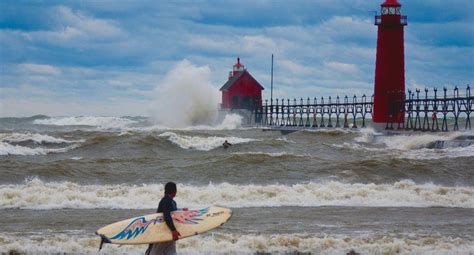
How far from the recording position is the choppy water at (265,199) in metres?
10.7

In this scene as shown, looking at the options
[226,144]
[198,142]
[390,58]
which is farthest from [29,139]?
[390,58]

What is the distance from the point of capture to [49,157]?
27.7m

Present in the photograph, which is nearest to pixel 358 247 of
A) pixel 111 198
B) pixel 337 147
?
pixel 111 198

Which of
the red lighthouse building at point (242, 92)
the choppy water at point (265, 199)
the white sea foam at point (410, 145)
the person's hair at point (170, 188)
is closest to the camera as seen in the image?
the person's hair at point (170, 188)

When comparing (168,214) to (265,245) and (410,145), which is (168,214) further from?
(410,145)

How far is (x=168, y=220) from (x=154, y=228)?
18cm

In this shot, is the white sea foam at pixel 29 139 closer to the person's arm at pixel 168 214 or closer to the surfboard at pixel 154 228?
the surfboard at pixel 154 228

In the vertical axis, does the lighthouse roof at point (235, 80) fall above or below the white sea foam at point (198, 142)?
above

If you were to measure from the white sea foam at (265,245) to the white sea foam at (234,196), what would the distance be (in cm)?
412

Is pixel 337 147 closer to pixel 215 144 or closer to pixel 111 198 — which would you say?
pixel 215 144

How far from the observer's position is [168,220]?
745 cm

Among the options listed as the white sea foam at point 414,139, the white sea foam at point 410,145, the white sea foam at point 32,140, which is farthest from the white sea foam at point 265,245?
the white sea foam at point 414,139

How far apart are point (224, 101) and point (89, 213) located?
46.8 m

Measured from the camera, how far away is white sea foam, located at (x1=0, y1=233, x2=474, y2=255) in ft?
33.7
